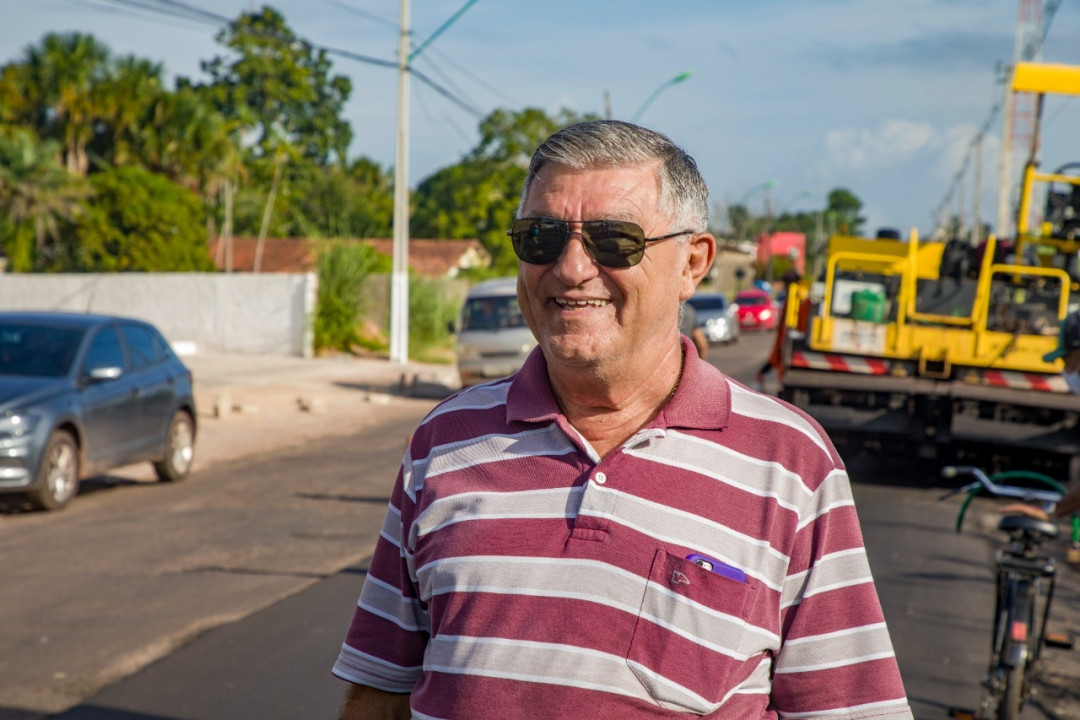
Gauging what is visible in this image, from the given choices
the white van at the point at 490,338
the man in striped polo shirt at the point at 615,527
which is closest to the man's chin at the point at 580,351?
the man in striped polo shirt at the point at 615,527

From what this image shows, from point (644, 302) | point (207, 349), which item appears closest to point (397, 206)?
point (207, 349)

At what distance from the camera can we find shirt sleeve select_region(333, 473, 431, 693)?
95.5 inches

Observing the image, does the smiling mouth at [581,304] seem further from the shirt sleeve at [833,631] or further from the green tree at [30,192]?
the green tree at [30,192]

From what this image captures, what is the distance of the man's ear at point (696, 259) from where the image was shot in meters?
2.53

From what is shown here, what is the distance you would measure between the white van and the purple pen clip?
18088 mm

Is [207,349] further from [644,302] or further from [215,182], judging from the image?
[644,302]

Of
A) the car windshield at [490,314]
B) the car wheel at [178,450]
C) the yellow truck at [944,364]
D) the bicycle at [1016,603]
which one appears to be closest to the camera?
the bicycle at [1016,603]

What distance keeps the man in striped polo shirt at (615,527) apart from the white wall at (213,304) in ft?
93.2

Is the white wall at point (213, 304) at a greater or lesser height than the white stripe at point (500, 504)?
lesser

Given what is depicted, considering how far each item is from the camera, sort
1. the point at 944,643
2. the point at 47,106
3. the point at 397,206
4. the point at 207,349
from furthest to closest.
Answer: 1. the point at 47,106
2. the point at 207,349
3. the point at 397,206
4. the point at 944,643

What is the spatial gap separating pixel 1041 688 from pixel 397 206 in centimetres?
2298

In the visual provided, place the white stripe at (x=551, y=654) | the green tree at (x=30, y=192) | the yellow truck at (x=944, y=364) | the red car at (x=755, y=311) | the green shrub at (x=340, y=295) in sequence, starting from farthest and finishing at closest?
1. the red car at (x=755, y=311)
2. the green tree at (x=30, y=192)
3. the green shrub at (x=340, y=295)
4. the yellow truck at (x=944, y=364)
5. the white stripe at (x=551, y=654)

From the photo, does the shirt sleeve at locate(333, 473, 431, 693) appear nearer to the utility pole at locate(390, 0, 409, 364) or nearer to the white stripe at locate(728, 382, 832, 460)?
the white stripe at locate(728, 382, 832, 460)

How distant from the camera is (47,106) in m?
44.1
